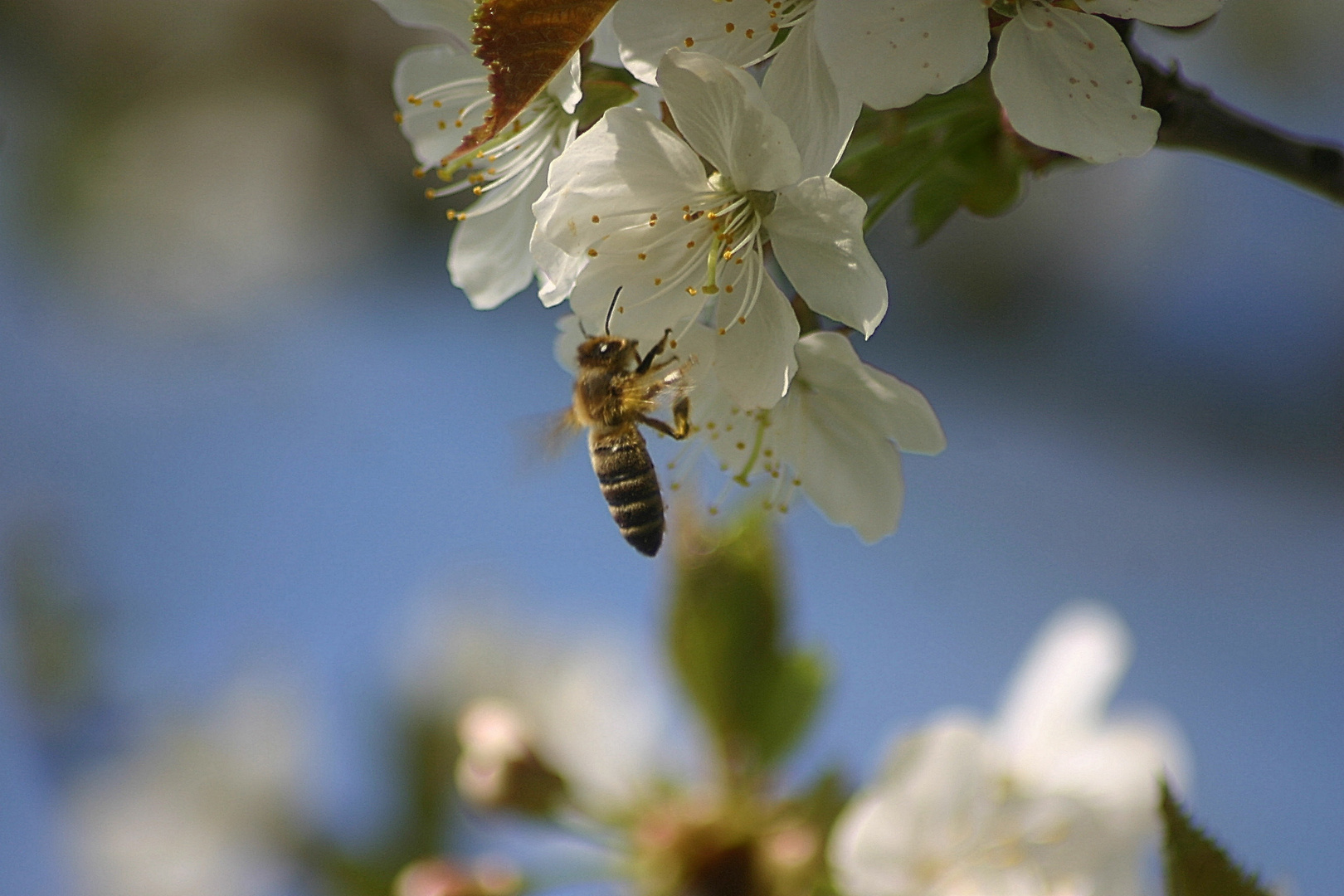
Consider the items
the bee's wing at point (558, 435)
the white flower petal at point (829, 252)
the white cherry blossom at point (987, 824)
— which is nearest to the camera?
the white flower petal at point (829, 252)

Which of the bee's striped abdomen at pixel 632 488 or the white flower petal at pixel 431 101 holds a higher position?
the white flower petal at pixel 431 101

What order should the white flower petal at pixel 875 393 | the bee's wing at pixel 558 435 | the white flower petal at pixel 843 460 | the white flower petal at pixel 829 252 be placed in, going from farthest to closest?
the bee's wing at pixel 558 435, the white flower petal at pixel 843 460, the white flower petal at pixel 875 393, the white flower petal at pixel 829 252

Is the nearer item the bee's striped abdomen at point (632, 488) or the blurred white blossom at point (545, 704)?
the bee's striped abdomen at point (632, 488)

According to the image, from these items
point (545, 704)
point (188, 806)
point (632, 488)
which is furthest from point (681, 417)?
point (188, 806)

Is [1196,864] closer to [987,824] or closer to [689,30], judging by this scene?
[987,824]

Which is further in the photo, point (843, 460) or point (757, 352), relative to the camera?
point (843, 460)

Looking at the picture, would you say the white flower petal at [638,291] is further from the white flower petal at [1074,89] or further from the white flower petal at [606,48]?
the white flower petal at [1074,89]

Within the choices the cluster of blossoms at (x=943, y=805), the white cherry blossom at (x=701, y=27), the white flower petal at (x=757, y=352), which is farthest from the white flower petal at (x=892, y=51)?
the cluster of blossoms at (x=943, y=805)

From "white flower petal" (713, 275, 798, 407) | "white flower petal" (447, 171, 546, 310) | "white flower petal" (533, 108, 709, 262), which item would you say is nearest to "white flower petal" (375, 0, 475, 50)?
"white flower petal" (447, 171, 546, 310)
